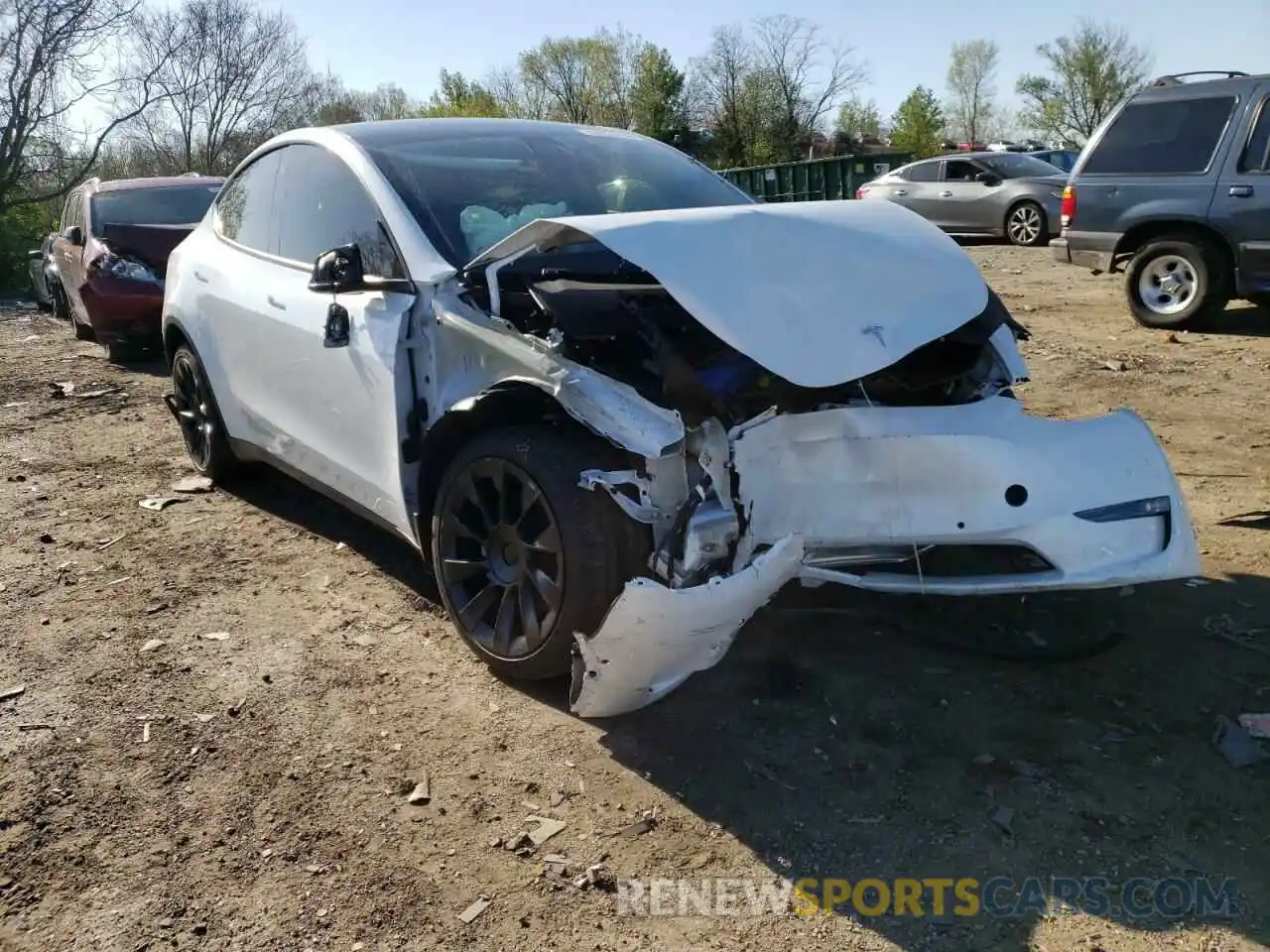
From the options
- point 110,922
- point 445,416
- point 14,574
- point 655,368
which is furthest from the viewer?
point 14,574

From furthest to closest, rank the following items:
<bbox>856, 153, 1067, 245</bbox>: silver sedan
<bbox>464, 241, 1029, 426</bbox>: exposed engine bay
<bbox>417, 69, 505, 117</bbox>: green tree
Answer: <bbox>417, 69, 505, 117</bbox>: green tree → <bbox>856, 153, 1067, 245</bbox>: silver sedan → <bbox>464, 241, 1029, 426</bbox>: exposed engine bay

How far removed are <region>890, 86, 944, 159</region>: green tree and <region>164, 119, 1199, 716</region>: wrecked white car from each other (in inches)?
2419

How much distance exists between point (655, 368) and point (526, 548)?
64 cm

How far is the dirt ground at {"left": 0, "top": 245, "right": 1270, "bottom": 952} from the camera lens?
2334 mm

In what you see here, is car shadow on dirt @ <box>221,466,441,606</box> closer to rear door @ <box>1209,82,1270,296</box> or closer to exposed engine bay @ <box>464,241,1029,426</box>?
exposed engine bay @ <box>464,241,1029,426</box>

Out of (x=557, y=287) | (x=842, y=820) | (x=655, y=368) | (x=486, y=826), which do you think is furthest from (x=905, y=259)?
(x=486, y=826)

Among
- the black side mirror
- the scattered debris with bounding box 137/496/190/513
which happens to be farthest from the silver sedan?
the black side mirror

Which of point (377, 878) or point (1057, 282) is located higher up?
point (1057, 282)

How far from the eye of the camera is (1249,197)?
7949mm

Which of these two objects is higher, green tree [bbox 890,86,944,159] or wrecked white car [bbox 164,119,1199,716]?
green tree [bbox 890,86,944,159]

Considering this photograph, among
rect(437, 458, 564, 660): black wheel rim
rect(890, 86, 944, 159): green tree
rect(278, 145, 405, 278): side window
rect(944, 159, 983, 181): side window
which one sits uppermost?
rect(890, 86, 944, 159): green tree

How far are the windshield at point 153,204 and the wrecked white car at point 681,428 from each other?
6.91 m

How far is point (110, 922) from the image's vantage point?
2.36m

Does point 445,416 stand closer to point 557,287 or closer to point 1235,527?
point 557,287
